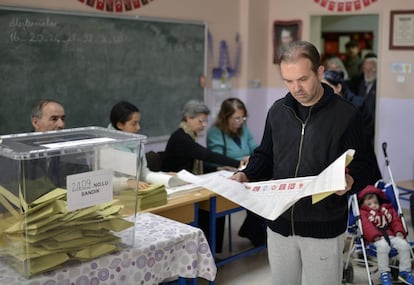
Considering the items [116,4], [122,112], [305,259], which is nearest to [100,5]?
[116,4]

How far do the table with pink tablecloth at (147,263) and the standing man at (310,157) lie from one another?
378 mm

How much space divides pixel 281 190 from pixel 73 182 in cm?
74

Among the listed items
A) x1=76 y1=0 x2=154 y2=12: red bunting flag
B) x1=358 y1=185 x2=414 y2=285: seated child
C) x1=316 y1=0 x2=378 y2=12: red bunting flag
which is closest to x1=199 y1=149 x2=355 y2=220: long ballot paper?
x1=358 y1=185 x2=414 y2=285: seated child

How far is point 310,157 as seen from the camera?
2035 mm

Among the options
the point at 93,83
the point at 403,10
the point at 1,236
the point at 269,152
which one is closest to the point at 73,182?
the point at 1,236

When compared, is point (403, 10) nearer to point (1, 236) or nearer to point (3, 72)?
point (3, 72)

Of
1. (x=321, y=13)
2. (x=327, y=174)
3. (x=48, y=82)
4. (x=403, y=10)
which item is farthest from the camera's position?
(x=321, y=13)

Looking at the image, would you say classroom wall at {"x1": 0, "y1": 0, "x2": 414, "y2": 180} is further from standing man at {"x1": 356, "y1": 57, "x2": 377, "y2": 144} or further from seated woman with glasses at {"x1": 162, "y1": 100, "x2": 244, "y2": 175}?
seated woman with glasses at {"x1": 162, "y1": 100, "x2": 244, "y2": 175}

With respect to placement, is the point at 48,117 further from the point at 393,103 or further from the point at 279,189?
the point at 393,103

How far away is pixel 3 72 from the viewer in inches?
156

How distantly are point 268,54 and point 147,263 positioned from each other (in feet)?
14.7

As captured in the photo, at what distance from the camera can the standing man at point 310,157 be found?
1.97 m

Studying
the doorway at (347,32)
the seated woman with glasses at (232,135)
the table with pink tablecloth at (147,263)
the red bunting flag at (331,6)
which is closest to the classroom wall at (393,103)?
the red bunting flag at (331,6)

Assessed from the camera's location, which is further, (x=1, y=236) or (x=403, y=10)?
(x=403, y=10)
